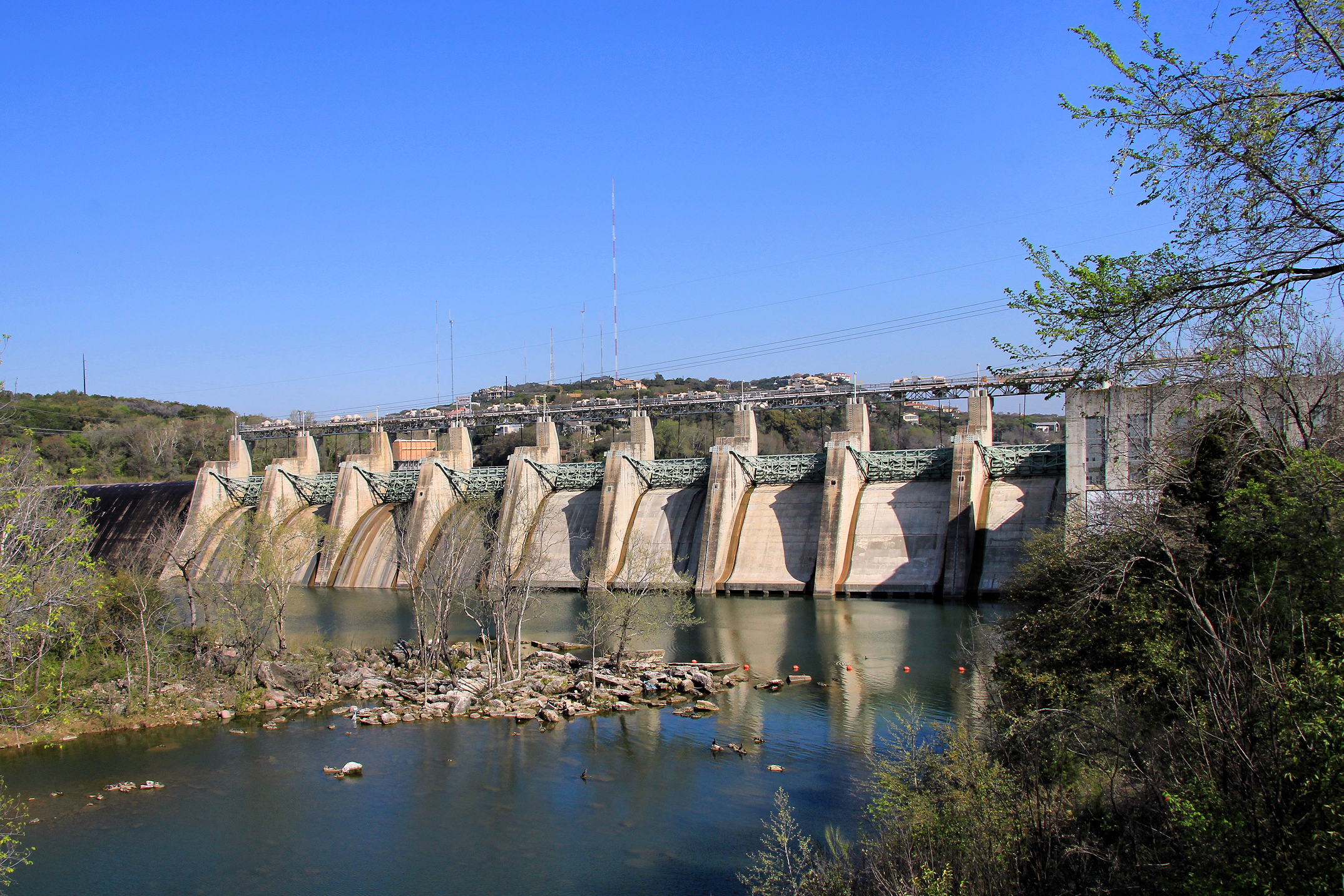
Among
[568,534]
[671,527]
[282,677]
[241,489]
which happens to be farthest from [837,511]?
[241,489]

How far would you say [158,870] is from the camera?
1555 centimetres

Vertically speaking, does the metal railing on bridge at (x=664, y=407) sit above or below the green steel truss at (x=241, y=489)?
above

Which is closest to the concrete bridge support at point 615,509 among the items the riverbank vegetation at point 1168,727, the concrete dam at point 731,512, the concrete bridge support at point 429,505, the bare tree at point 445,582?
the concrete dam at point 731,512

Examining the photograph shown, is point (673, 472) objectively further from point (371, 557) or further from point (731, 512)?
point (371, 557)

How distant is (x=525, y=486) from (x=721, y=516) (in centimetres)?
1151

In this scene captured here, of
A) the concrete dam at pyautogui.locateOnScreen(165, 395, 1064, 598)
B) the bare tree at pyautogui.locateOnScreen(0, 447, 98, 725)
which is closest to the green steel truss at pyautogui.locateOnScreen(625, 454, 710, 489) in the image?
the concrete dam at pyautogui.locateOnScreen(165, 395, 1064, 598)

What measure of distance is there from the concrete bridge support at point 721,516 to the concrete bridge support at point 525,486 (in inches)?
314

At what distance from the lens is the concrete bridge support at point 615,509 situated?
46688 millimetres

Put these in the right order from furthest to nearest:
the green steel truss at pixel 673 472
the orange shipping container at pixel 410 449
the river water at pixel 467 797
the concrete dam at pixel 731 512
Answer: the orange shipping container at pixel 410 449, the green steel truss at pixel 673 472, the concrete dam at pixel 731 512, the river water at pixel 467 797

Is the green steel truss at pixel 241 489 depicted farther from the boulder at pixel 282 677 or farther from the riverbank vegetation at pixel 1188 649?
the riverbank vegetation at pixel 1188 649

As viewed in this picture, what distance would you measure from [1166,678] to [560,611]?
30.9m

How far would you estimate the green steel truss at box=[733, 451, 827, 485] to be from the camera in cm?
4728

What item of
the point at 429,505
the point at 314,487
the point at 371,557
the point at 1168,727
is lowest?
the point at 371,557

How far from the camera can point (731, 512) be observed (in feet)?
152
